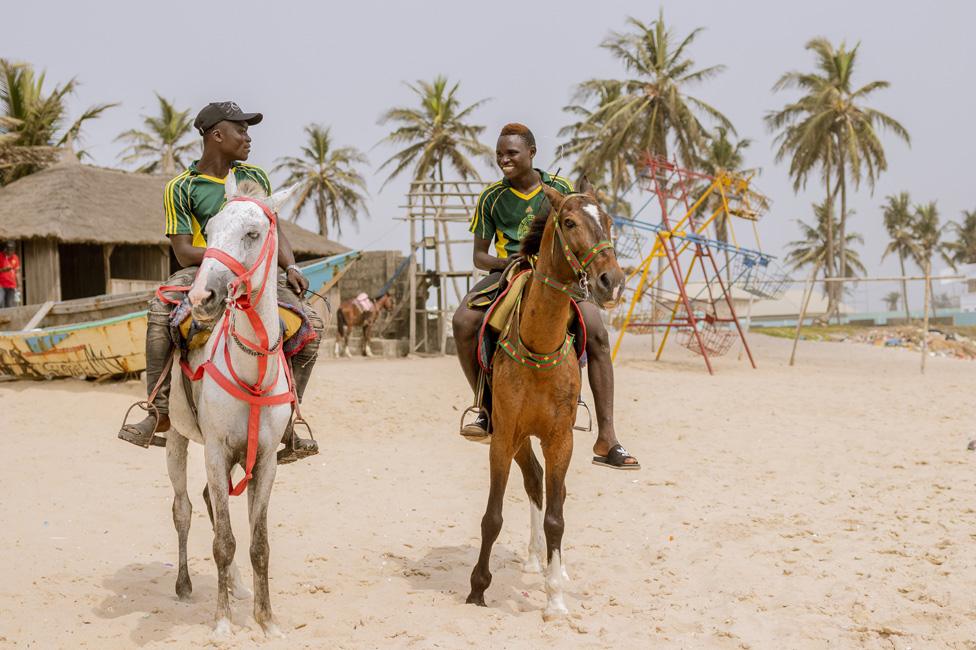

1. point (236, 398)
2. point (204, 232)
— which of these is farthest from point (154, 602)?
point (204, 232)

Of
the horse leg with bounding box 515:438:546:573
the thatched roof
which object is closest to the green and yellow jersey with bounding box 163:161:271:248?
the horse leg with bounding box 515:438:546:573

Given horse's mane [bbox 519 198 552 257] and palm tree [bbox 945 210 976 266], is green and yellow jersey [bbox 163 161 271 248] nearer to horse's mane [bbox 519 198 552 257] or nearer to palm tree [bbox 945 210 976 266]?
horse's mane [bbox 519 198 552 257]

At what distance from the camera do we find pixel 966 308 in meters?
41.5

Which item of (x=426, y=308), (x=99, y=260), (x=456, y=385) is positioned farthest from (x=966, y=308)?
(x=99, y=260)

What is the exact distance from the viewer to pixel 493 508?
5.41 metres

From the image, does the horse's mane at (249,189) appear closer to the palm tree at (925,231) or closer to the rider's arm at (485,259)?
the rider's arm at (485,259)

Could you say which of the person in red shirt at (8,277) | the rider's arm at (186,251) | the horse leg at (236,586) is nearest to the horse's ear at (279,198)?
the rider's arm at (186,251)

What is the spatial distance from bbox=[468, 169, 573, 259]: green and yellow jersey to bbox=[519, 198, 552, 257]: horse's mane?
52 centimetres

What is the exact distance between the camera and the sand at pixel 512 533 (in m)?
4.96

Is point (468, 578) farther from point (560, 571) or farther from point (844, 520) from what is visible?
point (844, 520)

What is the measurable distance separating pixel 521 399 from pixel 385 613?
1630mm

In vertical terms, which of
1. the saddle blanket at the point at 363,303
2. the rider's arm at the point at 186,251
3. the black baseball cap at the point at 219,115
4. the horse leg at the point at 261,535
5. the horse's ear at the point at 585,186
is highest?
the black baseball cap at the point at 219,115

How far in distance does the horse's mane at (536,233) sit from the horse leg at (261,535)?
6.48 ft

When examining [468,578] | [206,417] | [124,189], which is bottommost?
[468,578]
